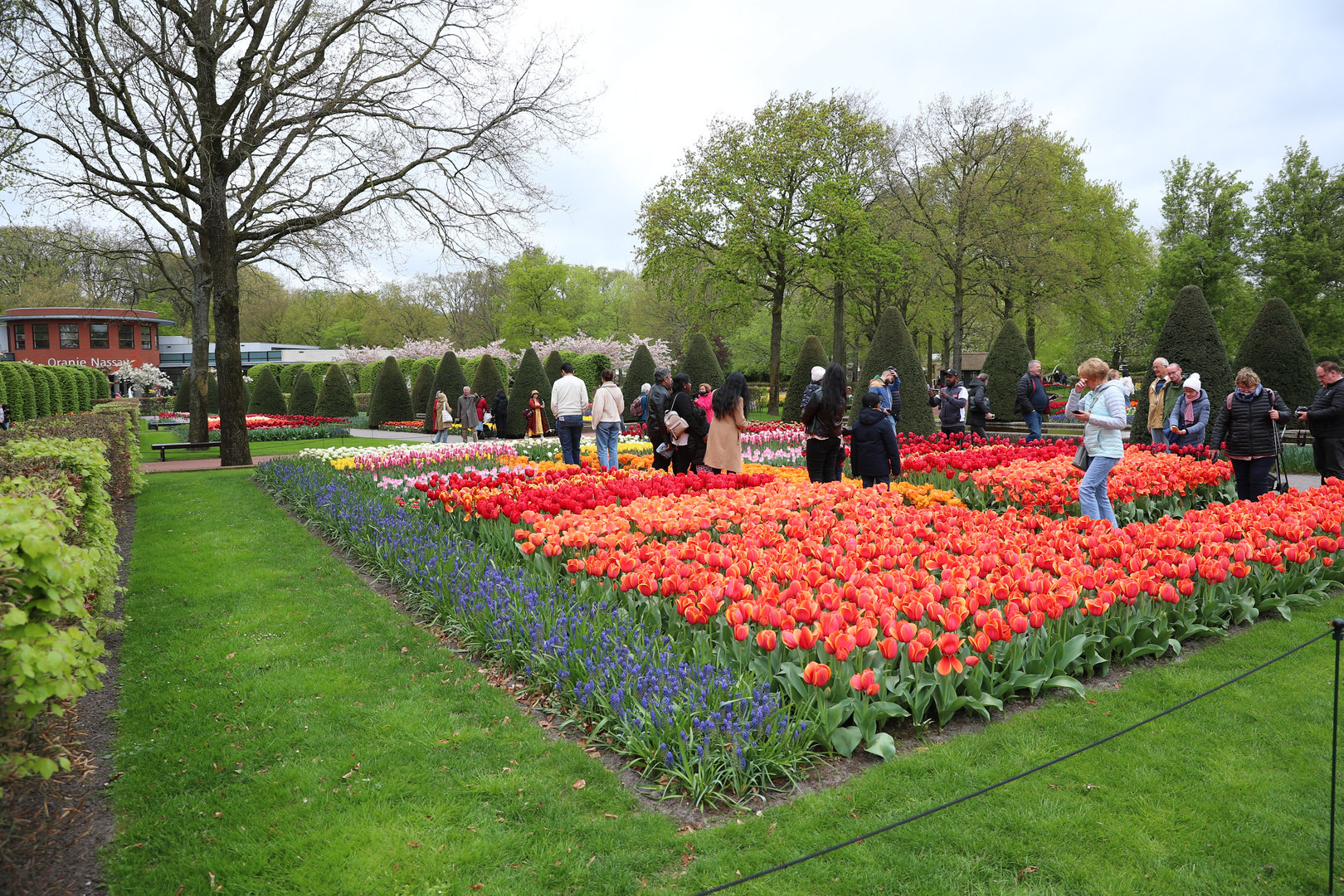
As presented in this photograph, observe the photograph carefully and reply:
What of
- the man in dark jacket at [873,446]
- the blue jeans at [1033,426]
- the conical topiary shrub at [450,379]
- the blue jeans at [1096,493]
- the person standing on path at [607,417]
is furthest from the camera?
the conical topiary shrub at [450,379]

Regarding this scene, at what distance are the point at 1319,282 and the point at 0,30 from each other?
41.6 metres

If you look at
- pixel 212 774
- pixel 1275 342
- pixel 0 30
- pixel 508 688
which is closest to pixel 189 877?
pixel 212 774

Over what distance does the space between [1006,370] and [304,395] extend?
27.3 metres

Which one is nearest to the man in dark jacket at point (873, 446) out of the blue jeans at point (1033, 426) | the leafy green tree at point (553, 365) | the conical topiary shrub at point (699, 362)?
the blue jeans at point (1033, 426)

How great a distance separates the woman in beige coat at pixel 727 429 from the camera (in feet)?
29.2

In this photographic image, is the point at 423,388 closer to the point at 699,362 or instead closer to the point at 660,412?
the point at 699,362

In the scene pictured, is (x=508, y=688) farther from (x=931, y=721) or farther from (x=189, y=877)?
(x=931, y=721)

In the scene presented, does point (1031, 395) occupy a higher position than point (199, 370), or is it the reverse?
point (199, 370)

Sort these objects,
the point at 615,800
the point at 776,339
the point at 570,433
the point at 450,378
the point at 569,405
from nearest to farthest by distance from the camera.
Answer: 1. the point at 615,800
2. the point at 569,405
3. the point at 570,433
4. the point at 450,378
5. the point at 776,339

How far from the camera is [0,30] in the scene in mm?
11008

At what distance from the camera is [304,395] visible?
33.0 m

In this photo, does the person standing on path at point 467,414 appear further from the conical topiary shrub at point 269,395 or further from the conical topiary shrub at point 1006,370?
the conical topiary shrub at point 269,395


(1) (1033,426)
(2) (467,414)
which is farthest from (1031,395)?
(2) (467,414)

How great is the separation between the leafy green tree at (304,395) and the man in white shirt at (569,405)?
25243mm
